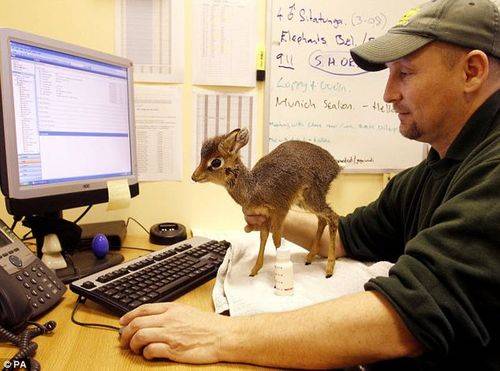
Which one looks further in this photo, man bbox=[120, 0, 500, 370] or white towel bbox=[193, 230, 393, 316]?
white towel bbox=[193, 230, 393, 316]

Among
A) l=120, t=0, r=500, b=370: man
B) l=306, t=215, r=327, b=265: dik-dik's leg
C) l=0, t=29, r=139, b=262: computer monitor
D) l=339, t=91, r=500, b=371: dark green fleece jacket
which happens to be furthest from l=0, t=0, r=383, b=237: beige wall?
l=339, t=91, r=500, b=371: dark green fleece jacket

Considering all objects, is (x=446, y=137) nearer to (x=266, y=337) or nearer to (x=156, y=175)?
(x=266, y=337)

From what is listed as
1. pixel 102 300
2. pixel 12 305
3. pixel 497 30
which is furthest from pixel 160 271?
pixel 497 30

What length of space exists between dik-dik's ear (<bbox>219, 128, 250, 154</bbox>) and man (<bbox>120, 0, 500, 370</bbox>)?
1.13 ft

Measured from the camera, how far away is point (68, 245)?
3.50ft

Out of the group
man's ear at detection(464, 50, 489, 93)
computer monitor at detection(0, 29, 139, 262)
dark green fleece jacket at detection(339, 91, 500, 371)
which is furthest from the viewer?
computer monitor at detection(0, 29, 139, 262)

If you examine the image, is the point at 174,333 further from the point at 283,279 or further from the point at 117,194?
the point at 117,194

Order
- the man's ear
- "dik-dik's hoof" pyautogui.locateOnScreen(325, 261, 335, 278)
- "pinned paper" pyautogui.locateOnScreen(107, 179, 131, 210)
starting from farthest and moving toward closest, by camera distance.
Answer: "pinned paper" pyautogui.locateOnScreen(107, 179, 131, 210)
"dik-dik's hoof" pyautogui.locateOnScreen(325, 261, 335, 278)
the man's ear

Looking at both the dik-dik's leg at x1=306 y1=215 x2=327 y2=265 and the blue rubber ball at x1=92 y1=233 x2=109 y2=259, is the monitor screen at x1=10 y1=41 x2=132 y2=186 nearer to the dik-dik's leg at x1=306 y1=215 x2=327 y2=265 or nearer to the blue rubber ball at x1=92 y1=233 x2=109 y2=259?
the blue rubber ball at x1=92 y1=233 x2=109 y2=259

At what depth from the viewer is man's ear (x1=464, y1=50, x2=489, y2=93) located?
0.77 metres

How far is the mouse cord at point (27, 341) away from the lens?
591mm

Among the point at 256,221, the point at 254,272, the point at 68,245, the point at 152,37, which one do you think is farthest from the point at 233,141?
the point at 152,37

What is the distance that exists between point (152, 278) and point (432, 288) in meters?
0.56

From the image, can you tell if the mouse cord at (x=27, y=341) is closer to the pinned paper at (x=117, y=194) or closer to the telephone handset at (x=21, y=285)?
the telephone handset at (x=21, y=285)
